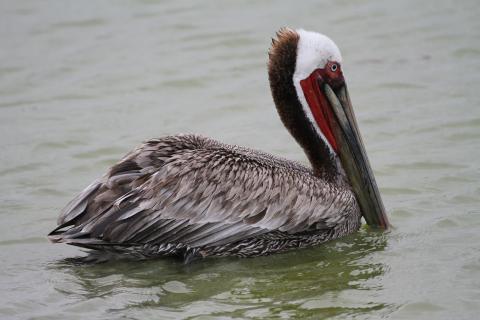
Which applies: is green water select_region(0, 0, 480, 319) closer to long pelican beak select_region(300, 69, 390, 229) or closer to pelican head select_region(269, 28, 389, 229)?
long pelican beak select_region(300, 69, 390, 229)

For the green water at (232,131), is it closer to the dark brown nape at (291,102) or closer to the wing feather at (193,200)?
the wing feather at (193,200)

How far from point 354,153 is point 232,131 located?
2647 millimetres

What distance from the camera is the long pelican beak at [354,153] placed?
7562mm

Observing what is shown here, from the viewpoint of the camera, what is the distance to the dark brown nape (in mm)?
7457

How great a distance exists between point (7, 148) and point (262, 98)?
2919mm

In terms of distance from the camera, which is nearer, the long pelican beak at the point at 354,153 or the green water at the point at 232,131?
the green water at the point at 232,131

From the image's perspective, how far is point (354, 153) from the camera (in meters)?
7.59

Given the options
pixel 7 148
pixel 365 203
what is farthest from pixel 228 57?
pixel 365 203

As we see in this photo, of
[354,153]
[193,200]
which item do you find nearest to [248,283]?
[193,200]

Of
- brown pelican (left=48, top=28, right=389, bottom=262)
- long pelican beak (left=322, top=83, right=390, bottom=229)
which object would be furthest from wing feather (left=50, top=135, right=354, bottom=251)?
long pelican beak (left=322, top=83, right=390, bottom=229)

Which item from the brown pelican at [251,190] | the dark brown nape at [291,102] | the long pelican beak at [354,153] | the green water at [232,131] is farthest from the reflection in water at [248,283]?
the dark brown nape at [291,102]

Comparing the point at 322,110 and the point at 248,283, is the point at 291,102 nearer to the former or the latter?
the point at 322,110

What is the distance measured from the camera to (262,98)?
10.9 meters

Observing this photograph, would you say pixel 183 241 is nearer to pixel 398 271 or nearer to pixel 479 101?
pixel 398 271
